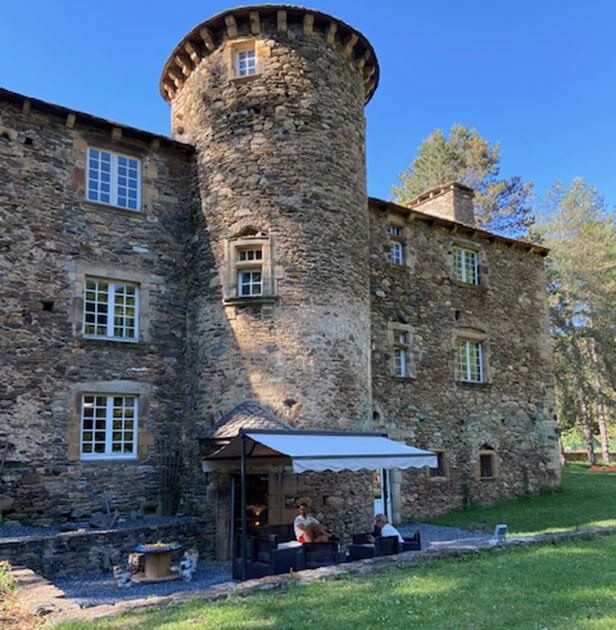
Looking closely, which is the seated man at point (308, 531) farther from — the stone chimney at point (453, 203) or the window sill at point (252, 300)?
the stone chimney at point (453, 203)

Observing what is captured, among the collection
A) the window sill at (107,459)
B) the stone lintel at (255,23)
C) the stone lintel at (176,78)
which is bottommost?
the window sill at (107,459)

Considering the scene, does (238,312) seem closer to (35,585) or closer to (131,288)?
(131,288)

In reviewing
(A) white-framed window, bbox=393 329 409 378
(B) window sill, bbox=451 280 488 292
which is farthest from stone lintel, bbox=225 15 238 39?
(B) window sill, bbox=451 280 488 292

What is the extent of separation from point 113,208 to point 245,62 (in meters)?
4.30

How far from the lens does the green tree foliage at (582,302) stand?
93.5ft

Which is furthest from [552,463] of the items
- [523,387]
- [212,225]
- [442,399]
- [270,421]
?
[212,225]

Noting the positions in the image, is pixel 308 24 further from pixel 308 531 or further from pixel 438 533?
pixel 438 533

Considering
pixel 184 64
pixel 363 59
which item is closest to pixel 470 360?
pixel 363 59

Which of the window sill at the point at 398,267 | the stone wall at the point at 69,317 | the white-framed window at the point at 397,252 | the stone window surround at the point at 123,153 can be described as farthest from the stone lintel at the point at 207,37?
the window sill at the point at 398,267

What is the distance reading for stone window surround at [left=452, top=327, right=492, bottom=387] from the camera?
1708cm

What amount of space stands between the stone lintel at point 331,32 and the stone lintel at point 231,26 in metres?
1.97

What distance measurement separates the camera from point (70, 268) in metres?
12.0

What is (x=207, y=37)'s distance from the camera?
1347 centimetres

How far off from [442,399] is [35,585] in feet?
38.3
